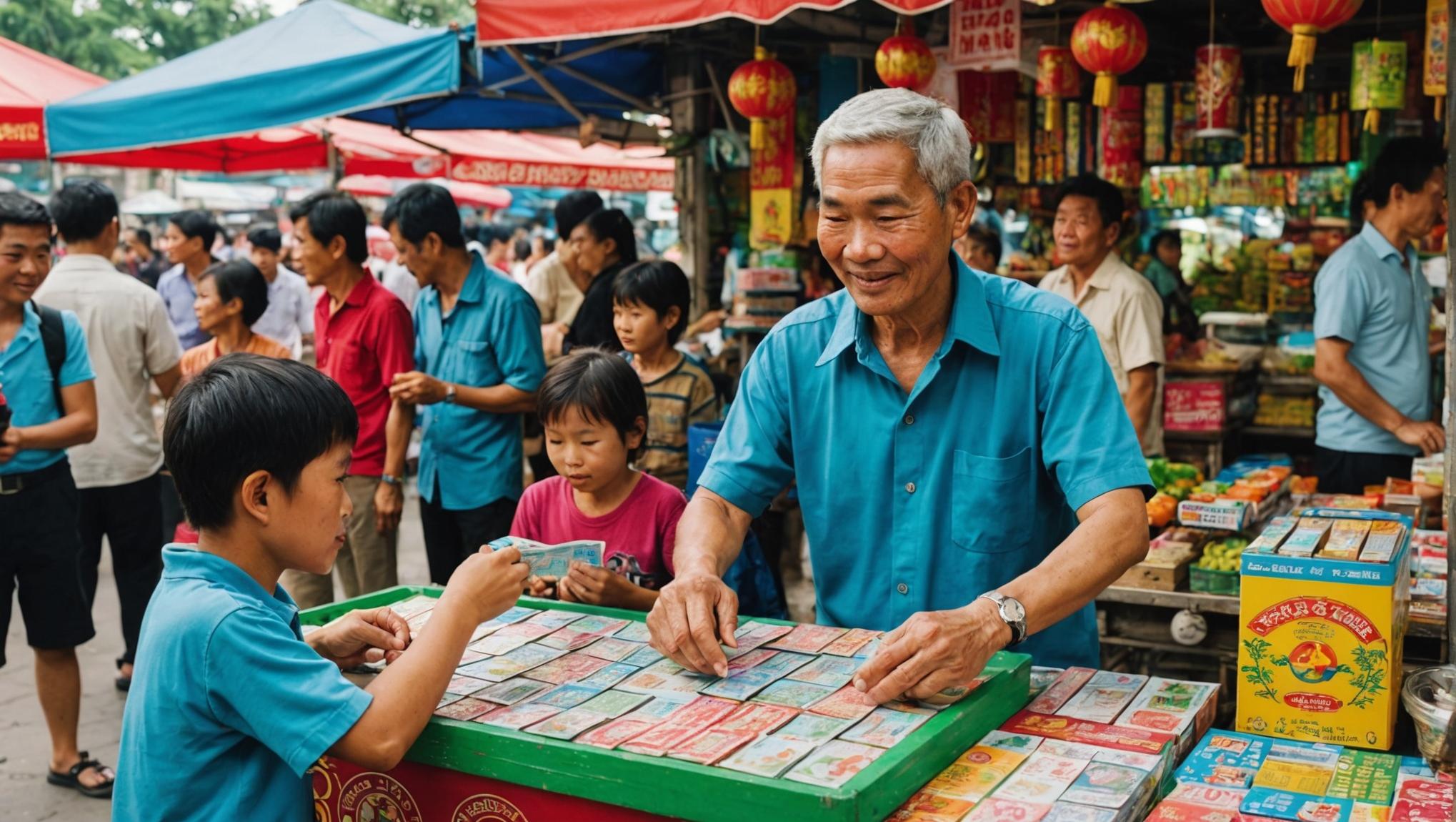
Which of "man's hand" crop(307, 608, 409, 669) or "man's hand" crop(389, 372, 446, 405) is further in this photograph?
"man's hand" crop(389, 372, 446, 405)

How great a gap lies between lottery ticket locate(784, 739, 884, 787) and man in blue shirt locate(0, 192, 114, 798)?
10.3 feet

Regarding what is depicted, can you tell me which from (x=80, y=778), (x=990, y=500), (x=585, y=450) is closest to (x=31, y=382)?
(x=80, y=778)

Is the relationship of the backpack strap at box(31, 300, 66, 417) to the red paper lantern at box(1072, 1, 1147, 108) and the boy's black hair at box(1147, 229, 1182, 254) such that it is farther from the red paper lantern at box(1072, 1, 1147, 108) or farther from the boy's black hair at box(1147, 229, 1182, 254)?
the boy's black hair at box(1147, 229, 1182, 254)

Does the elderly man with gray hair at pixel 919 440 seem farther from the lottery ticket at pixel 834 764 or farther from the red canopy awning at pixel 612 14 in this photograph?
the red canopy awning at pixel 612 14

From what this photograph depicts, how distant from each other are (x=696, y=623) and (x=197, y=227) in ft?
19.0

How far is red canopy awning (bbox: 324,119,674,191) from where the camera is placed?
9.23 m

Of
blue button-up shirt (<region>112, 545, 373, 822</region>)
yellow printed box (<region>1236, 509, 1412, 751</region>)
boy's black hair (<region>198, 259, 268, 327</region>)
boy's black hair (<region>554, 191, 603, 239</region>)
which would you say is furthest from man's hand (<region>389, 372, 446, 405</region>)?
yellow printed box (<region>1236, 509, 1412, 751</region>)

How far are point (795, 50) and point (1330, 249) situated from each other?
4.59 meters

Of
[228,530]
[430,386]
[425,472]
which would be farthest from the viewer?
[425,472]

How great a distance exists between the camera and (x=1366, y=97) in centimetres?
446

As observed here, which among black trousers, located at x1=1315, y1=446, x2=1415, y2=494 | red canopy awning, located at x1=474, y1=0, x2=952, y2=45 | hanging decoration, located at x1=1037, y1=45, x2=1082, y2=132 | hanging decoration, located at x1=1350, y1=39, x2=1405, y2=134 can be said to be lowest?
black trousers, located at x1=1315, y1=446, x2=1415, y2=494

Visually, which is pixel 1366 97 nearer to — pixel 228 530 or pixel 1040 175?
pixel 1040 175

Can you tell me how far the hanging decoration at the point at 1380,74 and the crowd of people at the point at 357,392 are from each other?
8.70 ft

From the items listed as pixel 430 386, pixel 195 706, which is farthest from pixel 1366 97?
pixel 195 706
